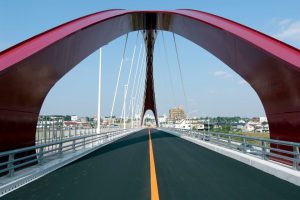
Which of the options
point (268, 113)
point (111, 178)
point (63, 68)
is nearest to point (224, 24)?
point (268, 113)

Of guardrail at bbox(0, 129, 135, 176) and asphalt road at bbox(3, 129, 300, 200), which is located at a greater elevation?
guardrail at bbox(0, 129, 135, 176)

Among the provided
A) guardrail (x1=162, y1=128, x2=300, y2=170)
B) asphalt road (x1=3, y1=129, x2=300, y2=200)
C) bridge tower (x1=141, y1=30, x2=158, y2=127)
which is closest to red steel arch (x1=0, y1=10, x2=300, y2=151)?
guardrail (x1=162, y1=128, x2=300, y2=170)

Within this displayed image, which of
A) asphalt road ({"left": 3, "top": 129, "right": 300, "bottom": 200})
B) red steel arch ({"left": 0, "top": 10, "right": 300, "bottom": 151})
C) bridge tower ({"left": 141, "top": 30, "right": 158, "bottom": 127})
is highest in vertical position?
bridge tower ({"left": 141, "top": 30, "right": 158, "bottom": 127})

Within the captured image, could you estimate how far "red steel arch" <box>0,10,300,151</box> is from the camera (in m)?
10.5

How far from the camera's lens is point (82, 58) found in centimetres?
1747

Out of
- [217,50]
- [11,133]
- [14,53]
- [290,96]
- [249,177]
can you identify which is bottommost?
[249,177]

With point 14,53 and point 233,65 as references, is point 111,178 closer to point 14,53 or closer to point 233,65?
point 14,53

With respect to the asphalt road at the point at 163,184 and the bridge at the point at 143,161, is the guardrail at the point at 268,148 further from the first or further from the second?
the asphalt road at the point at 163,184

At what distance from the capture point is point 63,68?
1439 centimetres

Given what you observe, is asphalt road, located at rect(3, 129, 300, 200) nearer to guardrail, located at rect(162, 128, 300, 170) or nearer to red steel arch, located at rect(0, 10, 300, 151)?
guardrail, located at rect(162, 128, 300, 170)

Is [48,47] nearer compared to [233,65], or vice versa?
[48,47]

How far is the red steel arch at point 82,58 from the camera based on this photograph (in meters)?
10.5

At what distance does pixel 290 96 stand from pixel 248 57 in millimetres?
3030

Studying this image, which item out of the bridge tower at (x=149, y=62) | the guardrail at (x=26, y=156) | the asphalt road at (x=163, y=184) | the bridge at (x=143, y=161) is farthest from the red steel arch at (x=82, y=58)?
the bridge tower at (x=149, y=62)
